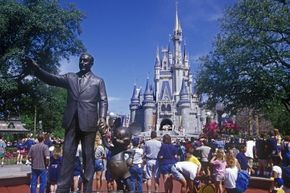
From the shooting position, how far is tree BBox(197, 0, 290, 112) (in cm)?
2342

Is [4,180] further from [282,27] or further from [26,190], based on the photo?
[282,27]

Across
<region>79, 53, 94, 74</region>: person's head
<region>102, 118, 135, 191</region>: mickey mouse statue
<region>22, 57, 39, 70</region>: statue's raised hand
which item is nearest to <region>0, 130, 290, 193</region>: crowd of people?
<region>102, 118, 135, 191</region>: mickey mouse statue

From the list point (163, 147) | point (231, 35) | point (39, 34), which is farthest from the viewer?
point (39, 34)

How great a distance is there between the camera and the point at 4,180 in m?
12.5

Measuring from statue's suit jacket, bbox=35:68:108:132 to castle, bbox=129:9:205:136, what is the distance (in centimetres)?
10133

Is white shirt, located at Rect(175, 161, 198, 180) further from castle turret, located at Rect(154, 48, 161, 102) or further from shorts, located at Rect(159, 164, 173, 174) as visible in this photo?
castle turret, located at Rect(154, 48, 161, 102)

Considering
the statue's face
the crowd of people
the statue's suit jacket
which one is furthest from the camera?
the crowd of people

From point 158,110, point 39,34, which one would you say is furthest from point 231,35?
point 158,110

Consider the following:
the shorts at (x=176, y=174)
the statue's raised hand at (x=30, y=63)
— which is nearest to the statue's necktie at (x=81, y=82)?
the statue's raised hand at (x=30, y=63)

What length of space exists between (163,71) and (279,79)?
109 m

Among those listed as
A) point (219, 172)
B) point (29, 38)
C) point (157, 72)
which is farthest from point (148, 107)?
point (219, 172)

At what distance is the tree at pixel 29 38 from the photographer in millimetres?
27391

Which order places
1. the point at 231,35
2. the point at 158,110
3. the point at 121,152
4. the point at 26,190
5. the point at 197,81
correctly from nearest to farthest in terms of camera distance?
the point at 121,152
the point at 26,190
the point at 231,35
the point at 197,81
the point at 158,110

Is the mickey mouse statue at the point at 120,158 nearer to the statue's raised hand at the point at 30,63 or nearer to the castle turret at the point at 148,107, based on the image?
the statue's raised hand at the point at 30,63
